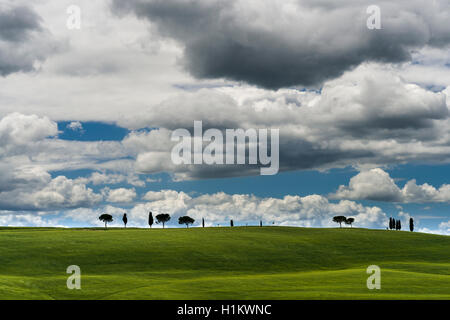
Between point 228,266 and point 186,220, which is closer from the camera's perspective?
point 228,266

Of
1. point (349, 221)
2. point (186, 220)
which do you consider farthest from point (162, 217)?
point (349, 221)

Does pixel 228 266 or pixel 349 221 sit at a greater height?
pixel 349 221

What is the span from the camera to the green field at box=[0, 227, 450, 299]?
41.6 meters

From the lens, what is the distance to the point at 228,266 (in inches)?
2744

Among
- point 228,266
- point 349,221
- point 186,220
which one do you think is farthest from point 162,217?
point 228,266

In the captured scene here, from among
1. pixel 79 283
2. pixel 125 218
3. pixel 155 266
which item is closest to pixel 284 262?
pixel 155 266

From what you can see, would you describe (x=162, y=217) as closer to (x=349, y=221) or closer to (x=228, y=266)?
(x=349, y=221)

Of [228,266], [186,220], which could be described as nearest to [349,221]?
[186,220]

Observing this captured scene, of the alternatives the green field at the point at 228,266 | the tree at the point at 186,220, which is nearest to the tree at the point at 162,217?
the tree at the point at 186,220

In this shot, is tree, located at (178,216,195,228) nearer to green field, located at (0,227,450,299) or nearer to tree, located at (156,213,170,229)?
tree, located at (156,213,170,229)

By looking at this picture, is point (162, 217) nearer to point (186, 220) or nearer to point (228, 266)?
point (186, 220)

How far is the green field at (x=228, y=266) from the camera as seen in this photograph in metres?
41.6

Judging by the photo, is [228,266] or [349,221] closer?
[228,266]
